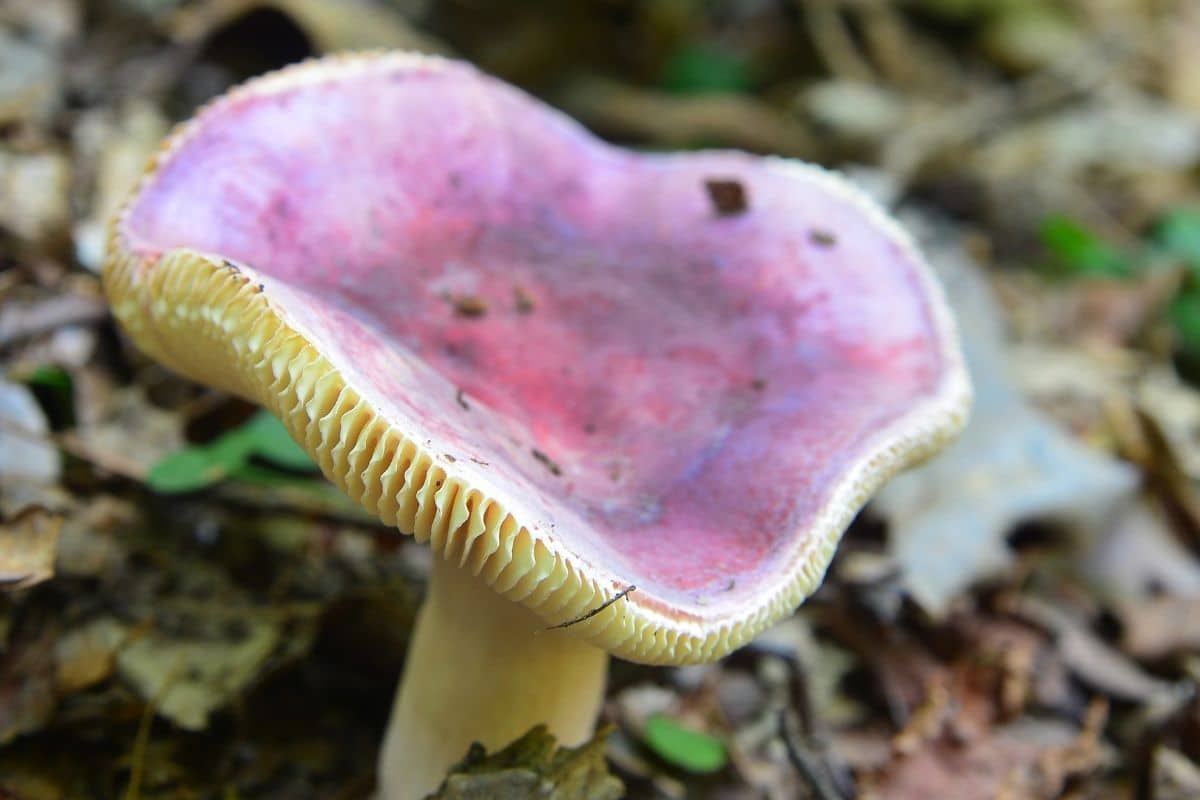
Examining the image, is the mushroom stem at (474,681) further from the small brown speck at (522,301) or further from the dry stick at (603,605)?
the small brown speck at (522,301)

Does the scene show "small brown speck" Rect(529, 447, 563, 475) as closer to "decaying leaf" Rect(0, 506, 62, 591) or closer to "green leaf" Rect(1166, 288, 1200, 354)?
"decaying leaf" Rect(0, 506, 62, 591)

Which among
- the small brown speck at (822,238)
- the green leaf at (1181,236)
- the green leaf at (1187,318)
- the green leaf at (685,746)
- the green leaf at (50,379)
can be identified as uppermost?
the small brown speck at (822,238)

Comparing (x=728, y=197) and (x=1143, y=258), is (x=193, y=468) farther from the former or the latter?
(x=1143, y=258)

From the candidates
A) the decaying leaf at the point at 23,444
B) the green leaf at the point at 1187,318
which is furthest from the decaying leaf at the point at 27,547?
the green leaf at the point at 1187,318

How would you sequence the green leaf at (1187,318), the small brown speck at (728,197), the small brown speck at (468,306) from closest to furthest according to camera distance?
the small brown speck at (468,306), the small brown speck at (728,197), the green leaf at (1187,318)

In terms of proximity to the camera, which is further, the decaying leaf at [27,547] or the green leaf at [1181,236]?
the green leaf at [1181,236]

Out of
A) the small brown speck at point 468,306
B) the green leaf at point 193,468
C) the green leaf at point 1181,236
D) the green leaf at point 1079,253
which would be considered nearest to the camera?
the small brown speck at point 468,306

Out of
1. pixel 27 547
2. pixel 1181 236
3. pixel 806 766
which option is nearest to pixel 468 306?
pixel 27 547
